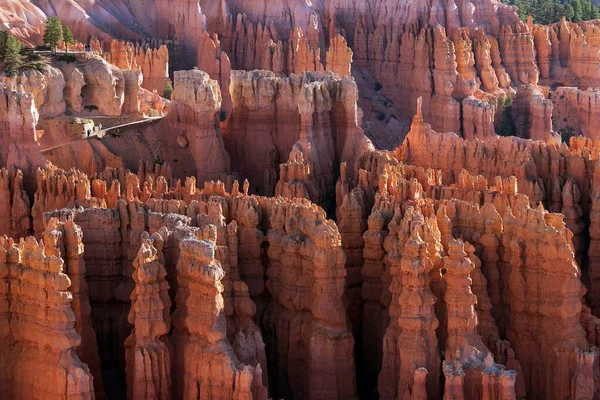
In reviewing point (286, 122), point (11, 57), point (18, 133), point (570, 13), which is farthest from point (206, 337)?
point (570, 13)

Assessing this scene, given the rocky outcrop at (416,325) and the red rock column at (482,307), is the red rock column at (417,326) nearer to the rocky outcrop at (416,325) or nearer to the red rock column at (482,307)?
the rocky outcrop at (416,325)

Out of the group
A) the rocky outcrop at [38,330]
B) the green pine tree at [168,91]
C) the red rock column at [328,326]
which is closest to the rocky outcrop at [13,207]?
the rocky outcrop at [38,330]

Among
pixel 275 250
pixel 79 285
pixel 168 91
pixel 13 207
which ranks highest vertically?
pixel 168 91

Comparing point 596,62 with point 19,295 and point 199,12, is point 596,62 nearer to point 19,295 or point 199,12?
point 199,12

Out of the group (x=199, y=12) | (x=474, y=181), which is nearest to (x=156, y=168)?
(x=474, y=181)

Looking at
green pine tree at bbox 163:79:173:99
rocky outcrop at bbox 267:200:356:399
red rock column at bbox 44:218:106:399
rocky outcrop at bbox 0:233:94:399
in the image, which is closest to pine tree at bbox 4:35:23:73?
green pine tree at bbox 163:79:173:99

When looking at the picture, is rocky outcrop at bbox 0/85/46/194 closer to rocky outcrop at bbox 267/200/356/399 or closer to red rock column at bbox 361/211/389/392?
rocky outcrop at bbox 267/200/356/399

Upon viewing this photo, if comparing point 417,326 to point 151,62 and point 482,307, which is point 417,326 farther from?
point 151,62
